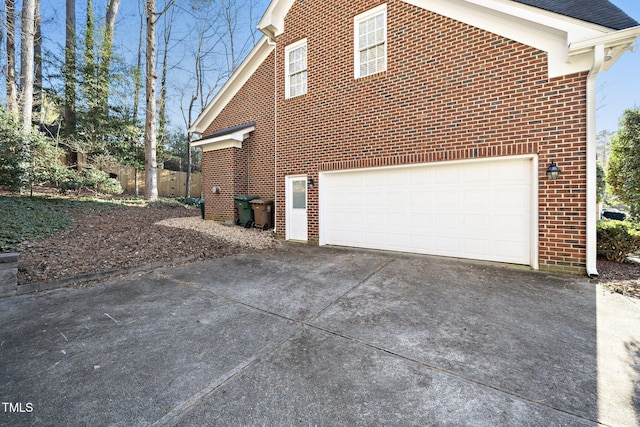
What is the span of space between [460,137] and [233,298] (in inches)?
200

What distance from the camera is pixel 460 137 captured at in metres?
5.29

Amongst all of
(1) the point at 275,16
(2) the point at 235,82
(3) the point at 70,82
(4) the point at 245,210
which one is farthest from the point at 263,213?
(3) the point at 70,82

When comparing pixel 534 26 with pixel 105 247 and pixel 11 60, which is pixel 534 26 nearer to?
pixel 105 247

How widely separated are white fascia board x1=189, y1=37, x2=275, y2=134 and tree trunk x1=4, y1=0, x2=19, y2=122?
18.3 ft

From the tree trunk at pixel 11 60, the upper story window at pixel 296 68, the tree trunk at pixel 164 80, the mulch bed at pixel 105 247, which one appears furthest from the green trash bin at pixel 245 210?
the tree trunk at pixel 164 80

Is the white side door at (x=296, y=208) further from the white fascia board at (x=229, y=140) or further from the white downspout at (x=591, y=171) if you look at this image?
the white downspout at (x=591, y=171)

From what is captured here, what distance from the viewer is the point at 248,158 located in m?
9.70

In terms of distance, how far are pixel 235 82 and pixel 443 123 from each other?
8105mm

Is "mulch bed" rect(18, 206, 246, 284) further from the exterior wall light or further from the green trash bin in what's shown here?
the exterior wall light

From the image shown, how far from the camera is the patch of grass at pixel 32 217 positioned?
194 inches

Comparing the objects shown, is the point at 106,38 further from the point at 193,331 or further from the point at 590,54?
the point at 590,54

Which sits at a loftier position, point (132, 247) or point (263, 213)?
point (263, 213)

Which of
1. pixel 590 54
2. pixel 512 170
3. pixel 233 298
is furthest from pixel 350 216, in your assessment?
pixel 590 54

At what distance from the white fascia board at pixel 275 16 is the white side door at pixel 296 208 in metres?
4.59
